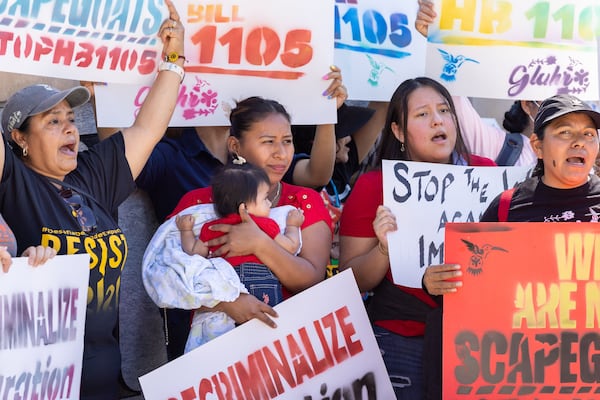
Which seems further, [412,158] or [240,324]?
[412,158]

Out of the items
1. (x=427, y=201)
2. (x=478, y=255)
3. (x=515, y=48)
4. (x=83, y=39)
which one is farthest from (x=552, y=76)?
(x=83, y=39)

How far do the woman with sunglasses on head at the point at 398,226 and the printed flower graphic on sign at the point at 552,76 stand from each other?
775mm

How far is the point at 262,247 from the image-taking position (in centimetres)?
391

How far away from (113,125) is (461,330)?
6.21ft

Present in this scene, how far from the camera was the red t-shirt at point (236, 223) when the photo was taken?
3.94 m

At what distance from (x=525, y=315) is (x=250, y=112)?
1.53m

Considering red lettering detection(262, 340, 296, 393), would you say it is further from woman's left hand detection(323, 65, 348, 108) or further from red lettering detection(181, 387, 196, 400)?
woman's left hand detection(323, 65, 348, 108)

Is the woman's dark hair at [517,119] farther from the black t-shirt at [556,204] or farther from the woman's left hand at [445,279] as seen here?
the woman's left hand at [445,279]

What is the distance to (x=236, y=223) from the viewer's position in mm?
3971

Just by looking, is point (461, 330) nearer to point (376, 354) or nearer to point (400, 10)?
point (376, 354)

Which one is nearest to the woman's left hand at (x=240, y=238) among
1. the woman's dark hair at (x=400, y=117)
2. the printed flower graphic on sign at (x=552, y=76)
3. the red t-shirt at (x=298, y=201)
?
the red t-shirt at (x=298, y=201)

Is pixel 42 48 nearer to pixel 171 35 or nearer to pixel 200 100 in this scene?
pixel 171 35

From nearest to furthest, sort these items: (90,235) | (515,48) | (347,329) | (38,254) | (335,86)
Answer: (38,254) → (90,235) → (347,329) → (335,86) → (515,48)

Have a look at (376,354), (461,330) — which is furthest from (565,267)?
(376,354)
